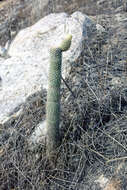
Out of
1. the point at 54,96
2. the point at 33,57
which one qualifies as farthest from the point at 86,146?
the point at 33,57

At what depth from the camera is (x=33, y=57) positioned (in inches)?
178

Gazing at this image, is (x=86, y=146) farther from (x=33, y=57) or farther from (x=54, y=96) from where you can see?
(x=33, y=57)

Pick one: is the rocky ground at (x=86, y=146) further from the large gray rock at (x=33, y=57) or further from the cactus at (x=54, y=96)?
the large gray rock at (x=33, y=57)

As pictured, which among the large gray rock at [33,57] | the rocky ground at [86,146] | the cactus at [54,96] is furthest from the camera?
the large gray rock at [33,57]

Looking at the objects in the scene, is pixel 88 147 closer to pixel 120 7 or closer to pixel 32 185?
pixel 32 185

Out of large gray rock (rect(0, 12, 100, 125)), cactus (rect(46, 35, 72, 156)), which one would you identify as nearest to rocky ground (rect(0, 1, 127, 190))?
cactus (rect(46, 35, 72, 156))

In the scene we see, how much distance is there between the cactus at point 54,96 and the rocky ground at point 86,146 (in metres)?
0.15

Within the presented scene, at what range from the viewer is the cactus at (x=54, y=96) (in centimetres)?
267

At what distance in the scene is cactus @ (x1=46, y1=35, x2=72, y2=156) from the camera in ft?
8.75

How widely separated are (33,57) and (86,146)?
2.00 meters

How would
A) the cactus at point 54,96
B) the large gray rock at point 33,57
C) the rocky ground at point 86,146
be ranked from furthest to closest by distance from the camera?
the large gray rock at point 33,57 → the rocky ground at point 86,146 → the cactus at point 54,96

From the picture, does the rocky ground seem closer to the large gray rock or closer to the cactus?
the cactus

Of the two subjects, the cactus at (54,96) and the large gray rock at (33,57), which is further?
the large gray rock at (33,57)

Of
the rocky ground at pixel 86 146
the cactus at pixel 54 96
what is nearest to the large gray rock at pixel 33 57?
the rocky ground at pixel 86 146
